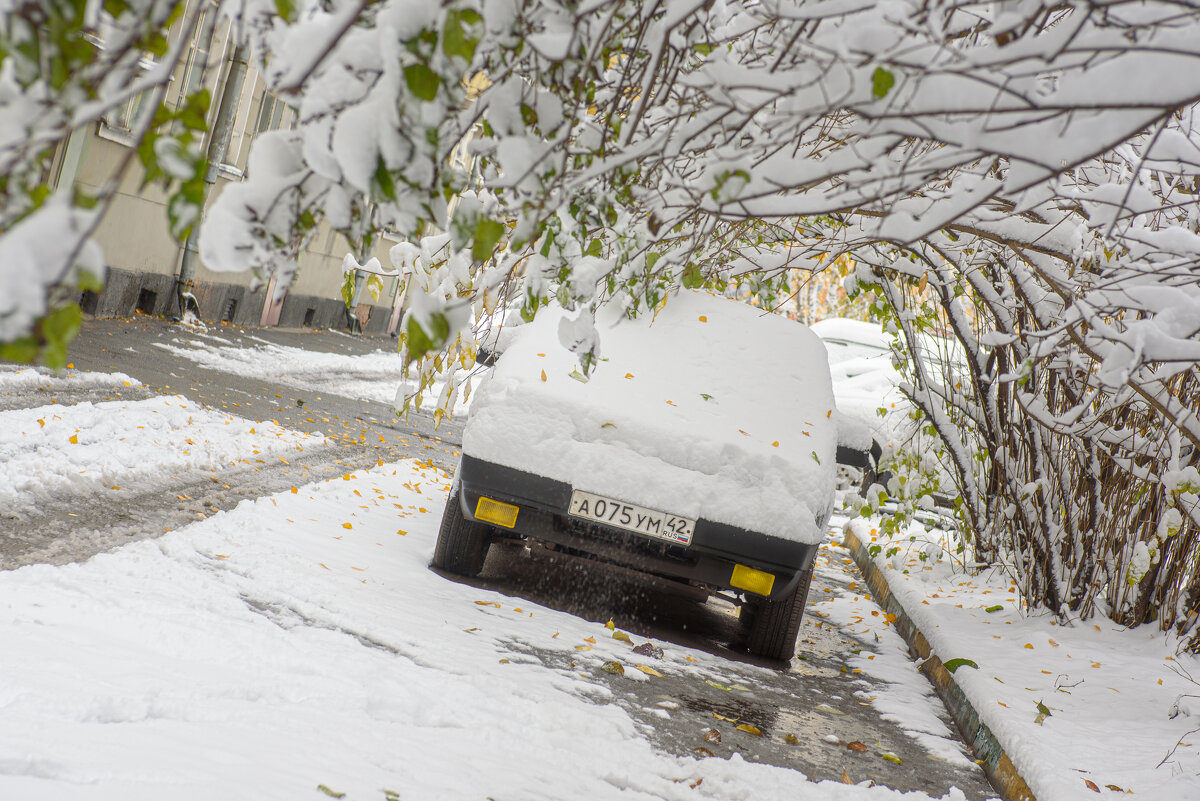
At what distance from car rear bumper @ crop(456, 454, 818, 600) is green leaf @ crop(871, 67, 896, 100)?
3.48 m

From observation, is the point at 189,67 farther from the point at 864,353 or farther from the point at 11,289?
the point at 11,289

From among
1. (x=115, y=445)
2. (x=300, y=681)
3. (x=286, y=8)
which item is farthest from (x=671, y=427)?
(x=286, y=8)

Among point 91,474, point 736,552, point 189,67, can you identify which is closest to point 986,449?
point 736,552

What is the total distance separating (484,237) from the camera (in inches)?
72.1

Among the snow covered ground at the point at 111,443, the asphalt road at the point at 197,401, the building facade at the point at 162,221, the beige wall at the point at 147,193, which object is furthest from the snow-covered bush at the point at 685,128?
the beige wall at the point at 147,193

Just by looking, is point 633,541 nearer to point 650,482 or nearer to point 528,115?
point 650,482

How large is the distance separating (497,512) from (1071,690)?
2901 mm

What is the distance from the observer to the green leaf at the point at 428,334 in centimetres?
171

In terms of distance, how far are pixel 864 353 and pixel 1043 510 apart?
765 centimetres

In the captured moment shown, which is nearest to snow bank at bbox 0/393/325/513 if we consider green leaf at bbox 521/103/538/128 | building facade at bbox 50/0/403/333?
building facade at bbox 50/0/403/333

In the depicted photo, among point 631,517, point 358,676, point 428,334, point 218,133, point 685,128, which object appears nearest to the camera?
point 428,334

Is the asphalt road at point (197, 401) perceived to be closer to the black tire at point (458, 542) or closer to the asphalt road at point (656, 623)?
the asphalt road at point (656, 623)

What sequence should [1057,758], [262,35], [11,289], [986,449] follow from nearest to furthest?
1. [11,289]
2. [262,35]
3. [1057,758]
4. [986,449]

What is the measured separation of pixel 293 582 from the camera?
4750 mm
